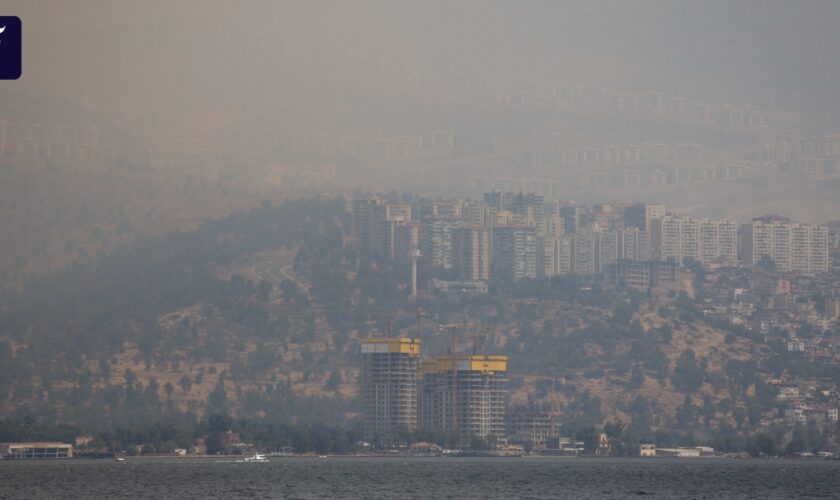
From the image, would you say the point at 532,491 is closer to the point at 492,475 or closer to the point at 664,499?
the point at 664,499

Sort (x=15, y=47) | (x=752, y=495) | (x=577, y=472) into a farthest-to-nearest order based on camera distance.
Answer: (x=577, y=472) < (x=752, y=495) < (x=15, y=47)

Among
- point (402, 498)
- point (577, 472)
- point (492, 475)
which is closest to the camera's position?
point (402, 498)

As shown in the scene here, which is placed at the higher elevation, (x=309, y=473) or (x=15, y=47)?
(x=15, y=47)

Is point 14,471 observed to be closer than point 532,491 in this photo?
No

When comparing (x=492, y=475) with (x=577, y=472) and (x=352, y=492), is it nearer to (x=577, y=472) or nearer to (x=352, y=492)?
(x=577, y=472)

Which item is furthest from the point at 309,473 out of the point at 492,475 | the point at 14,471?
the point at 14,471

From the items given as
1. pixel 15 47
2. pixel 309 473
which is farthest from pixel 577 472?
pixel 15 47
